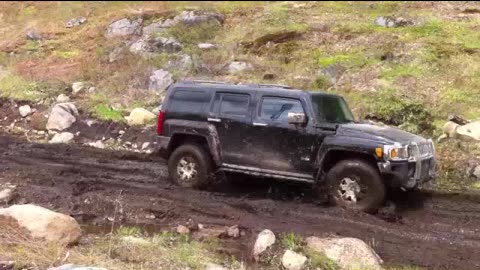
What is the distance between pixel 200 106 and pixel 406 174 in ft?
12.5

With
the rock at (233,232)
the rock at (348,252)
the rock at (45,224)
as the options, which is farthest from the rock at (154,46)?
the rock at (348,252)

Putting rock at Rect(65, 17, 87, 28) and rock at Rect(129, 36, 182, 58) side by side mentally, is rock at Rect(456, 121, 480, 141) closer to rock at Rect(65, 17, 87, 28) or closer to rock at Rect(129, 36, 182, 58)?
rock at Rect(129, 36, 182, 58)

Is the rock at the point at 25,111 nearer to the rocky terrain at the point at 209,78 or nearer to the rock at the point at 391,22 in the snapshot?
the rocky terrain at the point at 209,78

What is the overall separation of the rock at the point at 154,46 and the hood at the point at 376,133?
1151 cm

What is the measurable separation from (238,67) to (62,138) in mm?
5839

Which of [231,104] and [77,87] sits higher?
[231,104]

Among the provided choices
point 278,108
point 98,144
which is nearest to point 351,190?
point 278,108

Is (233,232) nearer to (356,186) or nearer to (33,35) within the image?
(356,186)

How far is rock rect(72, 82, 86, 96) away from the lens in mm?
18502

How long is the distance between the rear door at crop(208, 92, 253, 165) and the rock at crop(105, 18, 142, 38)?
12.4 metres

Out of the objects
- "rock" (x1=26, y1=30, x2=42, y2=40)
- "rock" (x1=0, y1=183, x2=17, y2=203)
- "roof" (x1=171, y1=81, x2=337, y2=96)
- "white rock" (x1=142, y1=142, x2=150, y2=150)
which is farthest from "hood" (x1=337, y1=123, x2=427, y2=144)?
"rock" (x1=26, y1=30, x2=42, y2=40)

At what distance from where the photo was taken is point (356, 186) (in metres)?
9.43

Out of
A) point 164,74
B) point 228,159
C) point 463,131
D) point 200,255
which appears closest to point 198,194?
point 228,159

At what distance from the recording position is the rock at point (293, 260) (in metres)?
7.26
